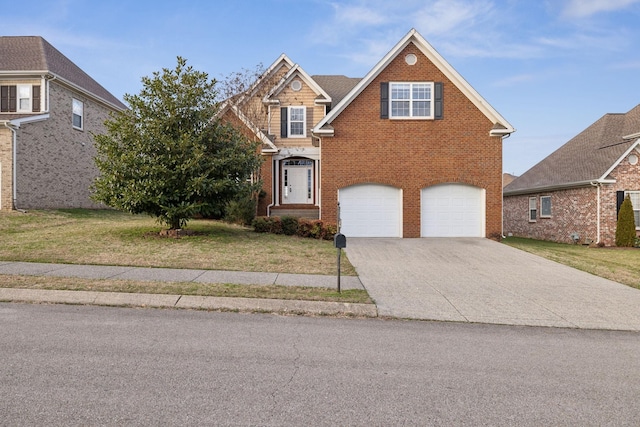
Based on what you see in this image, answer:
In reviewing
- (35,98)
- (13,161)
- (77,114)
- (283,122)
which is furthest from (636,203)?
(35,98)

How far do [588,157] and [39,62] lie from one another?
2892 centimetres

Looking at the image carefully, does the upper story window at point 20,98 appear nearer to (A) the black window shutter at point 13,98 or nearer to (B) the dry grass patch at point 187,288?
(A) the black window shutter at point 13,98

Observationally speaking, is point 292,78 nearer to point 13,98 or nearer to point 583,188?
point 13,98

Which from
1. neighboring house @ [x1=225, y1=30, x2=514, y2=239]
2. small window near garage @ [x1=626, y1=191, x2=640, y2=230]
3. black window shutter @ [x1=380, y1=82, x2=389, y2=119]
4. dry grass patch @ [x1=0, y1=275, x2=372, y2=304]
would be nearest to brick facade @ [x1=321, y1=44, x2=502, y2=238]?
neighboring house @ [x1=225, y1=30, x2=514, y2=239]

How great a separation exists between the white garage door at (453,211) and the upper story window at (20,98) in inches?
755

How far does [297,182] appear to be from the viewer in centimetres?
2217

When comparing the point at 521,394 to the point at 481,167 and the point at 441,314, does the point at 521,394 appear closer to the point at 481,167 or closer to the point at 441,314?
the point at 441,314

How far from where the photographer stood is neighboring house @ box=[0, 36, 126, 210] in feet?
59.7

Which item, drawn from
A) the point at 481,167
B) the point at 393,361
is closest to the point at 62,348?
the point at 393,361

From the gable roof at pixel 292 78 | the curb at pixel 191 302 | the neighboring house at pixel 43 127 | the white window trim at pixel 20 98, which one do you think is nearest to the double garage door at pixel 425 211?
the gable roof at pixel 292 78

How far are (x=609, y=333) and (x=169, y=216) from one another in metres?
11.6

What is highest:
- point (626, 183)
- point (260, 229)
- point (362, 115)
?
point (362, 115)

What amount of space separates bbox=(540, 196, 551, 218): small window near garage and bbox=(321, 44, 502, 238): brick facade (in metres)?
7.79

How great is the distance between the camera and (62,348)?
15.4 ft
